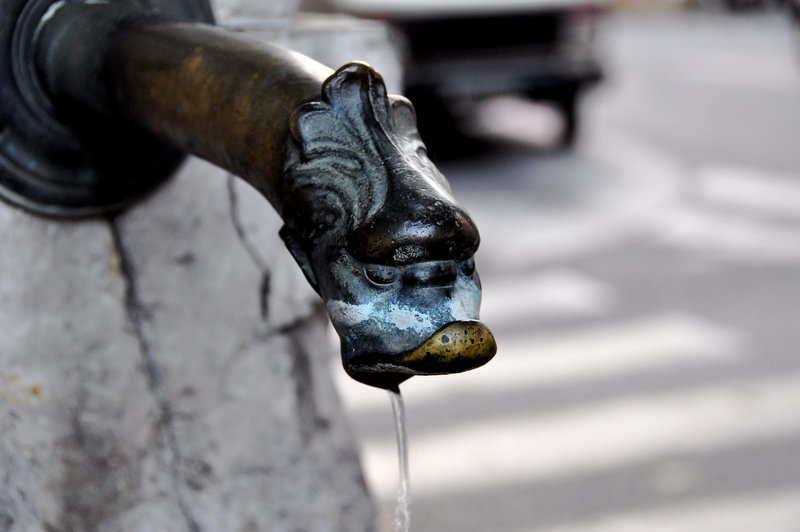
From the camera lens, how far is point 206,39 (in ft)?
2.78

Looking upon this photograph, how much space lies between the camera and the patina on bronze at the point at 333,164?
0.65 m

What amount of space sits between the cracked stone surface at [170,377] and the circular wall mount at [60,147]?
4cm

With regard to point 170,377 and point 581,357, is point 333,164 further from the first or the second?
point 581,357

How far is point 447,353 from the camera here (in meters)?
0.64

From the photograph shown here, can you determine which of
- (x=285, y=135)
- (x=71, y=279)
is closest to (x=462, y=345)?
(x=285, y=135)

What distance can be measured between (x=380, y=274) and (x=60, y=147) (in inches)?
20.2

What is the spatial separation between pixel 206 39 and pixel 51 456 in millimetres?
546

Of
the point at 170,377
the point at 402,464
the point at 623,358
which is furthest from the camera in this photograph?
the point at 623,358

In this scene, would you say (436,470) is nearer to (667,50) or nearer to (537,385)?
(537,385)

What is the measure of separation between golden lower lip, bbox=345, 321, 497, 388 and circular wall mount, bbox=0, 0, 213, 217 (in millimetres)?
486

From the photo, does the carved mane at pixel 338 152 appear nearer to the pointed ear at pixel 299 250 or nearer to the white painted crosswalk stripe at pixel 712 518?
the pointed ear at pixel 299 250

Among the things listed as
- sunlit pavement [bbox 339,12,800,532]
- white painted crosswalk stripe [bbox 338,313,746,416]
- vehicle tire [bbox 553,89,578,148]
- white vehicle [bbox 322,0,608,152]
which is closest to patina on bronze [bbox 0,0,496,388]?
sunlit pavement [bbox 339,12,800,532]

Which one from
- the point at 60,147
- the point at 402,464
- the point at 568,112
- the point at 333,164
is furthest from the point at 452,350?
the point at 568,112

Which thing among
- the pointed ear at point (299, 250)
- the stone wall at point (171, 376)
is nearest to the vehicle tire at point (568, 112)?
the stone wall at point (171, 376)
